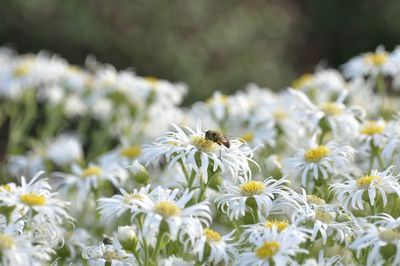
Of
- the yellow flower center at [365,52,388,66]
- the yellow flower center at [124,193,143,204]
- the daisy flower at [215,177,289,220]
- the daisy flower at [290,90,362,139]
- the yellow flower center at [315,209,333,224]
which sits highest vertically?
the yellow flower center at [365,52,388,66]

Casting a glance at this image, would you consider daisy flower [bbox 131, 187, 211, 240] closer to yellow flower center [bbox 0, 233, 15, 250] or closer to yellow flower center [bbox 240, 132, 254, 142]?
yellow flower center [bbox 0, 233, 15, 250]

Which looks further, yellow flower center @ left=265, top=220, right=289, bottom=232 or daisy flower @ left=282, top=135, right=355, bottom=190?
daisy flower @ left=282, top=135, right=355, bottom=190

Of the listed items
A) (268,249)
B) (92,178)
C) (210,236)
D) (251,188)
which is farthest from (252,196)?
(92,178)

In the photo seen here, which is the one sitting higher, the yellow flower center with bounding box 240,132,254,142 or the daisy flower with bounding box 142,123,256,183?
the yellow flower center with bounding box 240,132,254,142

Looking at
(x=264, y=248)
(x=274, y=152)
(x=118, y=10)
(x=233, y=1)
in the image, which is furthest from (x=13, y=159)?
(x=233, y=1)

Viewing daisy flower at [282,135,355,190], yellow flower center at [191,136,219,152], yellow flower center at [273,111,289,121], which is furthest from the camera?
yellow flower center at [273,111,289,121]

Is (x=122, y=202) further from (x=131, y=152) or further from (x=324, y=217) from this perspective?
(x=131, y=152)

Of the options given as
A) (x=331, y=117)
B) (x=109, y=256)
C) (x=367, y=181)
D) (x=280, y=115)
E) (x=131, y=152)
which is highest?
(x=280, y=115)

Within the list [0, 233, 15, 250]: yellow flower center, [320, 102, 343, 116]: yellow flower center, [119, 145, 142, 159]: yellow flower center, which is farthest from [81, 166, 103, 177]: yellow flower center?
[0, 233, 15, 250]: yellow flower center
